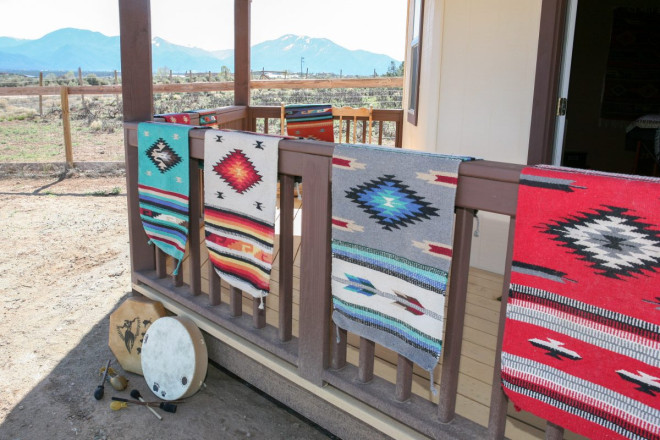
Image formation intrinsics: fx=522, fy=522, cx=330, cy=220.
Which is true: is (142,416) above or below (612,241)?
below

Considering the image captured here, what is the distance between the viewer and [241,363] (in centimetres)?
292

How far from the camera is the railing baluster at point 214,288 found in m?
2.86

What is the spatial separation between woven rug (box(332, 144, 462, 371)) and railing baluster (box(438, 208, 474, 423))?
56 mm

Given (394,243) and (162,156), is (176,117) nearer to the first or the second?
(162,156)

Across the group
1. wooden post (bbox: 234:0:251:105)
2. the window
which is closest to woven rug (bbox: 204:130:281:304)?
the window

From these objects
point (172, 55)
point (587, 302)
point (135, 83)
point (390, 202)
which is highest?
point (172, 55)

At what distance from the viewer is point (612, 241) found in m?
1.31

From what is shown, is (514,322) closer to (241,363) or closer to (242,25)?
(241,363)

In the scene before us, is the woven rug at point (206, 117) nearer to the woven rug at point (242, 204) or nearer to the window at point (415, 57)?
the woven rug at point (242, 204)

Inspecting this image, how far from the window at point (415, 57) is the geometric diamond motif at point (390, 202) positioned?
2.64 meters

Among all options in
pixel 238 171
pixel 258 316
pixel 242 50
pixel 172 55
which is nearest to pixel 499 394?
pixel 258 316

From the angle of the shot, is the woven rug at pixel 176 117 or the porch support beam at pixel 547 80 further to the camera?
the woven rug at pixel 176 117

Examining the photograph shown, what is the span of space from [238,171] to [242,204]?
0.51 feet

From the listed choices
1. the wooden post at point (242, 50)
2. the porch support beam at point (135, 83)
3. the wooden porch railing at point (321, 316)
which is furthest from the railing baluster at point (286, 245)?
the wooden post at point (242, 50)
